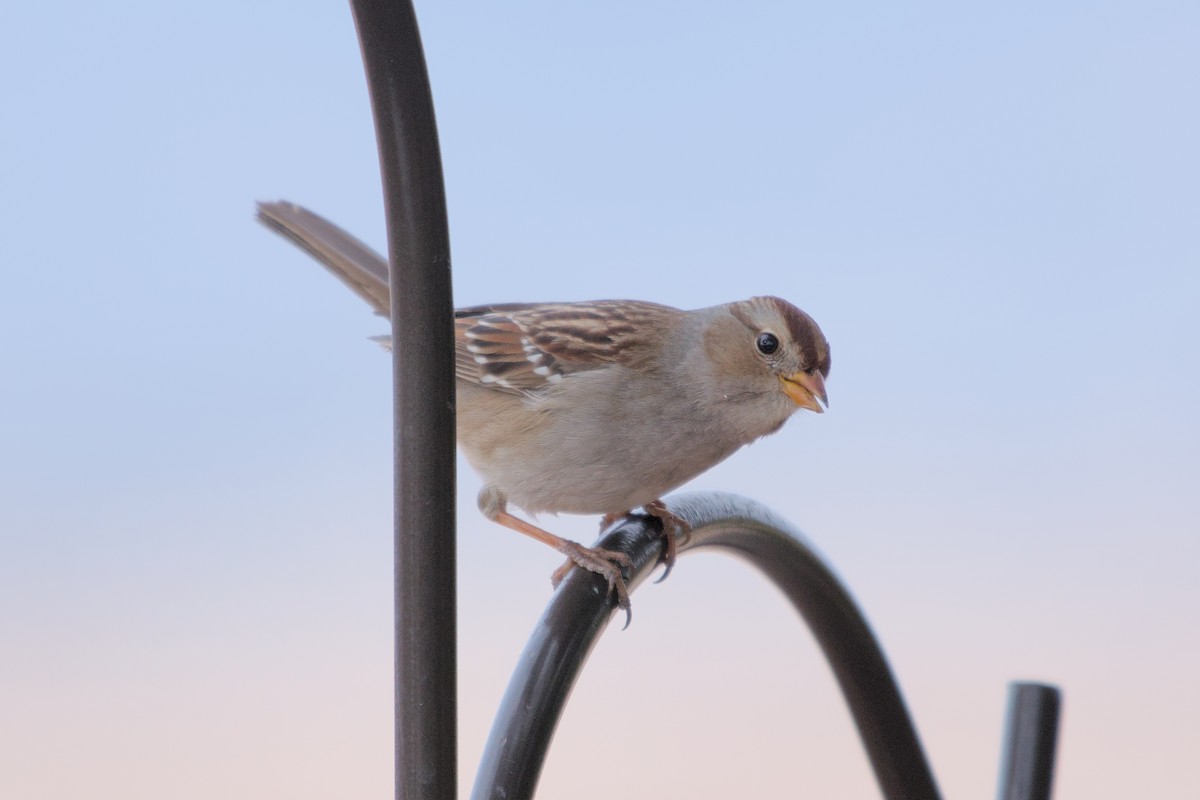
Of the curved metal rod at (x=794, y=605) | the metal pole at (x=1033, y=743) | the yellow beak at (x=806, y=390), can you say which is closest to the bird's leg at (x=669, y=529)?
the curved metal rod at (x=794, y=605)

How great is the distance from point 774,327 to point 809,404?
0.49 ft

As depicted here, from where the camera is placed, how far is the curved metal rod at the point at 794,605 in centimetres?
118

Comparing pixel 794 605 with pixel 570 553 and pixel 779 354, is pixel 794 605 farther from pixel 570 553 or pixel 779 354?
pixel 779 354

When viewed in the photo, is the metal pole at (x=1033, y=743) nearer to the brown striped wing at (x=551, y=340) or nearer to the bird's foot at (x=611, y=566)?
the bird's foot at (x=611, y=566)

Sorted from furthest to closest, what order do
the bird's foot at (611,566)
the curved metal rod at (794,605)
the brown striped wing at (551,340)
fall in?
the brown striped wing at (551,340) → the bird's foot at (611,566) → the curved metal rod at (794,605)

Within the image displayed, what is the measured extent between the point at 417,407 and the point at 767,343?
1.11m

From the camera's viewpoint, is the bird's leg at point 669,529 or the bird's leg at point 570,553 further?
the bird's leg at point 669,529

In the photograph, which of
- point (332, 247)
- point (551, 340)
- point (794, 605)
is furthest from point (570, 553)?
point (332, 247)

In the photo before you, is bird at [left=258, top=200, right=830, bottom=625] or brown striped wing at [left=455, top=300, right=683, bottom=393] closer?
bird at [left=258, top=200, right=830, bottom=625]

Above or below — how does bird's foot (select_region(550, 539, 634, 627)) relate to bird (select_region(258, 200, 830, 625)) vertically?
below

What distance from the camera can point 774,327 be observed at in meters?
1.95

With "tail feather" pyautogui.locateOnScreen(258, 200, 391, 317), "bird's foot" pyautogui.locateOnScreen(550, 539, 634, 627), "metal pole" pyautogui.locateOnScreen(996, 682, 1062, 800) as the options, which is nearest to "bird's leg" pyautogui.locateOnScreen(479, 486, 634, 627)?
"bird's foot" pyautogui.locateOnScreen(550, 539, 634, 627)

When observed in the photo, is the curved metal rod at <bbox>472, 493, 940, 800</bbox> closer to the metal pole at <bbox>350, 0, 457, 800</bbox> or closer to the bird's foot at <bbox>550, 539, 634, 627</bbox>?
the bird's foot at <bbox>550, 539, 634, 627</bbox>

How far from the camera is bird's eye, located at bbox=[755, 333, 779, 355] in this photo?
1.94m
